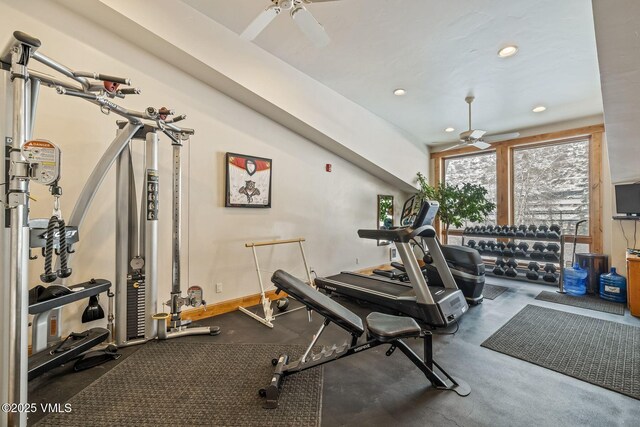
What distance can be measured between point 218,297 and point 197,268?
0.50m

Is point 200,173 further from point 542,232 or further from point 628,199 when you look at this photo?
point 628,199

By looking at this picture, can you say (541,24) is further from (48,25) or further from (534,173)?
(48,25)

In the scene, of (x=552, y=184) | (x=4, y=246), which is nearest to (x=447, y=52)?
(x=552, y=184)

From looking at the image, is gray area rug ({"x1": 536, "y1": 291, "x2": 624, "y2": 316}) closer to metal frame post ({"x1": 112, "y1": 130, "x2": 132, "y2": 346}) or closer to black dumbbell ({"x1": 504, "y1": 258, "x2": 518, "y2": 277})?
black dumbbell ({"x1": 504, "y1": 258, "x2": 518, "y2": 277})

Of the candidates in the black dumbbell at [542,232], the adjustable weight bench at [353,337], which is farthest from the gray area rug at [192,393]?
the black dumbbell at [542,232]

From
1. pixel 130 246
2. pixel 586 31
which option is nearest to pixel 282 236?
pixel 130 246

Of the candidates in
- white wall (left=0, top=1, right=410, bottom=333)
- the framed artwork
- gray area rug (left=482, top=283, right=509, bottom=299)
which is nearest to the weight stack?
white wall (left=0, top=1, right=410, bottom=333)

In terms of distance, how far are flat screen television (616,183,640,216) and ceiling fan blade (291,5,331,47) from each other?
498cm

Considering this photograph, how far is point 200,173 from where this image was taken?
3455 mm

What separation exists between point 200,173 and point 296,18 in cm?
219

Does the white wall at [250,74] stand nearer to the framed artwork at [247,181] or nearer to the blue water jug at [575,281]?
the framed artwork at [247,181]

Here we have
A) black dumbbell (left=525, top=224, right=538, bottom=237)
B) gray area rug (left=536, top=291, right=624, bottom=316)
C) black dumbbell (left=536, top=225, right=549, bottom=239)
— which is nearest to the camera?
gray area rug (left=536, top=291, right=624, bottom=316)

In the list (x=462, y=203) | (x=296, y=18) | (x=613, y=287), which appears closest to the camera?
(x=296, y=18)

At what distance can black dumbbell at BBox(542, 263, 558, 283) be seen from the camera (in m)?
4.68
